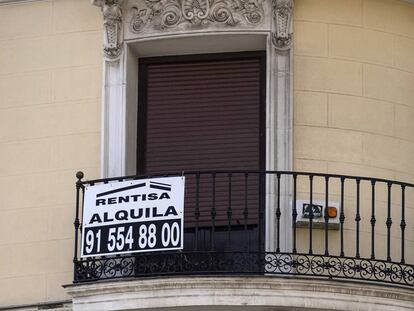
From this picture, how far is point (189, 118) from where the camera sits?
20.6 metres

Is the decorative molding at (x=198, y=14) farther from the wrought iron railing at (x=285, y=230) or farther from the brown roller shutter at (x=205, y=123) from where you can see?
the wrought iron railing at (x=285, y=230)

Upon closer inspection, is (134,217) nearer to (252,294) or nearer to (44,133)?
(252,294)

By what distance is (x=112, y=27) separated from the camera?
20562 mm

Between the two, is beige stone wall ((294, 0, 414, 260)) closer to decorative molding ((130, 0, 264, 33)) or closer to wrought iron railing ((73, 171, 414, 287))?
wrought iron railing ((73, 171, 414, 287))

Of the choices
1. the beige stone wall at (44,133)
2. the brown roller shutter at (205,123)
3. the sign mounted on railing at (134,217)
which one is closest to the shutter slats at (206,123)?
the brown roller shutter at (205,123)

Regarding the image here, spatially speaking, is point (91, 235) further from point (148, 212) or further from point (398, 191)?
point (398, 191)

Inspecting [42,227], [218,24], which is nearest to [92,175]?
[42,227]

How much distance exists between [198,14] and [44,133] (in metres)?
2.16

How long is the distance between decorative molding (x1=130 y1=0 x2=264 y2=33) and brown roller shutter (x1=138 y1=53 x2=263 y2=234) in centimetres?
55

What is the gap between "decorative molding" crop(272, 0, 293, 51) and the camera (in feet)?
66.3

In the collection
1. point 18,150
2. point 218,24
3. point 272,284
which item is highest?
point 218,24

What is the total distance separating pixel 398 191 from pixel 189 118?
2439mm

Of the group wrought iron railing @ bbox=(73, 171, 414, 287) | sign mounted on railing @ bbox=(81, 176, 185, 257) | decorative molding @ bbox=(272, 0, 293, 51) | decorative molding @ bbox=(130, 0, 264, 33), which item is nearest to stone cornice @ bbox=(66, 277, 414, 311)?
wrought iron railing @ bbox=(73, 171, 414, 287)

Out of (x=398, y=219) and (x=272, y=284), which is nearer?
(x=272, y=284)
